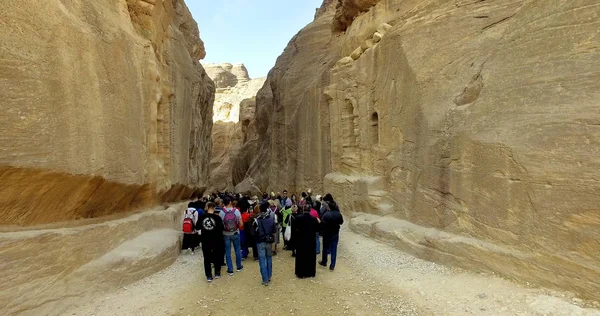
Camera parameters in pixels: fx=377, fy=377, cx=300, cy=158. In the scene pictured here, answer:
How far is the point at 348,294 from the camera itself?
20.2 ft

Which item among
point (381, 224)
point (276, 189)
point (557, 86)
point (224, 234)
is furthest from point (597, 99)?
point (276, 189)

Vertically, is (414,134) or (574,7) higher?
(574,7)

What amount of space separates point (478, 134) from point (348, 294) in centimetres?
354

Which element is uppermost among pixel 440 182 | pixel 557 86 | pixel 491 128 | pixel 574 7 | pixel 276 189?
pixel 574 7

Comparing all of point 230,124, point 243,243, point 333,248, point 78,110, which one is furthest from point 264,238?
point 230,124

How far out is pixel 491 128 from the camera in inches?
249

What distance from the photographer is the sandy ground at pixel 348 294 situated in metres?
5.01

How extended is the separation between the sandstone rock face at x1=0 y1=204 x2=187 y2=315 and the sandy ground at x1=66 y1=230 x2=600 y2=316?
248 millimetres

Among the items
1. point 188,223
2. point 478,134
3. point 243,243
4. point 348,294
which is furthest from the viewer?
point 188,223

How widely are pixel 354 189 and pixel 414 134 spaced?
3320 millimetres

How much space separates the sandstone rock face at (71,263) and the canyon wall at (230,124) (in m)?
19.1

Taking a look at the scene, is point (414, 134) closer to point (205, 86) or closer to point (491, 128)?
point (491, 128)

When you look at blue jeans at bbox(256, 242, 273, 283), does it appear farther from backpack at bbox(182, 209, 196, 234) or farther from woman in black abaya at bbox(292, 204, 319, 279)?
backpack at bbox(182, 209, 196, 234)

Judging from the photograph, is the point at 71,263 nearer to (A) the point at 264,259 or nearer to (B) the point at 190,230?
(A) the point at 264,259
